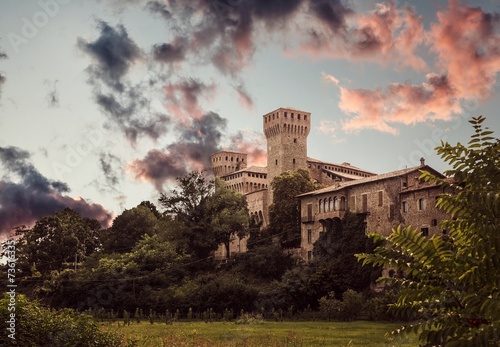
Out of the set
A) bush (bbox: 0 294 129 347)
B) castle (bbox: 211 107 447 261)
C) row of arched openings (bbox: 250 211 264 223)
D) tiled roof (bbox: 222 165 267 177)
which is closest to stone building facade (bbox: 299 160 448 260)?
castle (bbox: 211 107 447 261)

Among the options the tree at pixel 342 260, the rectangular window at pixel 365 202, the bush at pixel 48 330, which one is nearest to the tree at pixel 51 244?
the tree at pixel 342 260

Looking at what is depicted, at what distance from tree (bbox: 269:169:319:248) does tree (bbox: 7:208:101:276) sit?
74.4 ft

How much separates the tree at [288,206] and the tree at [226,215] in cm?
423

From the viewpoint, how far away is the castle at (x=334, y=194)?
44.7 meters

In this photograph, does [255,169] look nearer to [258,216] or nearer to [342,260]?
[258,216]

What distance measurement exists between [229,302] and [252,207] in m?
38.5

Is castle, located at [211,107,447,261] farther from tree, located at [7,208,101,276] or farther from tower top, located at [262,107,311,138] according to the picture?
tree, located at [7,208,101,276]

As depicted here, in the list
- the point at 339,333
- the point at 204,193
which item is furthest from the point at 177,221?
the point at 339,333

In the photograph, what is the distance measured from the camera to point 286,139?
82125 millimetres

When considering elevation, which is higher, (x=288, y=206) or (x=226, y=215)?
(x=288, y=206)

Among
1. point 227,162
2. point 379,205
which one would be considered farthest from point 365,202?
point 227,162

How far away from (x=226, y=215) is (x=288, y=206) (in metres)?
8.37

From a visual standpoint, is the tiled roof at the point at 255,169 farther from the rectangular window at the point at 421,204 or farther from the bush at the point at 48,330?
the bush at the point at 48,330

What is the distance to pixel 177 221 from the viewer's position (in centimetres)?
5862
